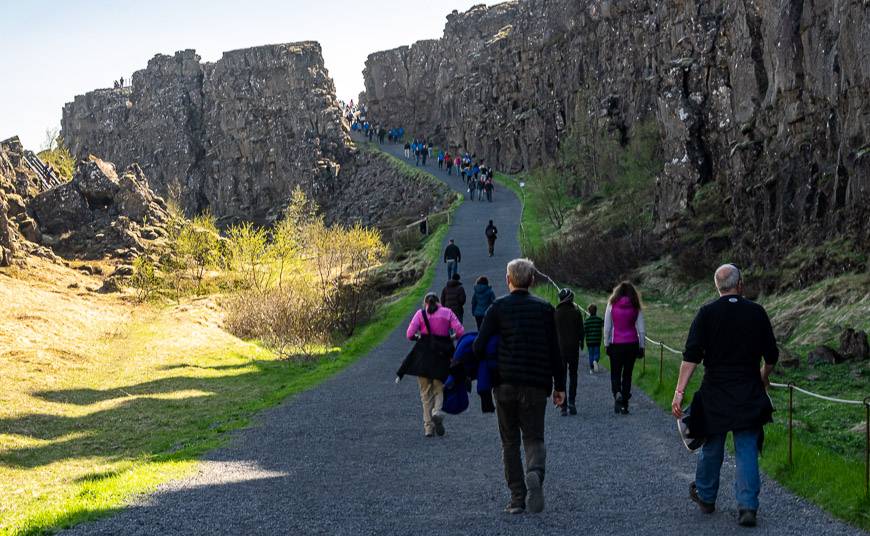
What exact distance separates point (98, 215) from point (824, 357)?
183 ft

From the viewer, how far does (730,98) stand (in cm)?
4503

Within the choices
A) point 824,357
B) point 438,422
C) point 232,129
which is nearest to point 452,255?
point 824,357

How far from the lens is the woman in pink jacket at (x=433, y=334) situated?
15.1 meters

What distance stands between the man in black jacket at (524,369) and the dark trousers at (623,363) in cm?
645

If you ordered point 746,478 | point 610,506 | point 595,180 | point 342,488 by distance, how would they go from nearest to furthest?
point 746,478 < point 610,506 < point 342,488 < point 595,180

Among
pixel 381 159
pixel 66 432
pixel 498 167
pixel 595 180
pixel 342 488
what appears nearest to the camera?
pixel 342 488

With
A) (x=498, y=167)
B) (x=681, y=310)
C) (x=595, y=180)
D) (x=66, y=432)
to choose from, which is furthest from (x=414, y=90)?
(x=66, y=432)

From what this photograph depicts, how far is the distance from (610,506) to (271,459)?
19.2 ft

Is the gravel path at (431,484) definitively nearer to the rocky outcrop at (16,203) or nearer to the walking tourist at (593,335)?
the walking tourist at (593,335)

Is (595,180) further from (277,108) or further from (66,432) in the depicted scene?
(277,108)

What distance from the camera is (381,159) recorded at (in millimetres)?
122000

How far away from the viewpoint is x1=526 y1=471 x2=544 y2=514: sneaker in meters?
9.99

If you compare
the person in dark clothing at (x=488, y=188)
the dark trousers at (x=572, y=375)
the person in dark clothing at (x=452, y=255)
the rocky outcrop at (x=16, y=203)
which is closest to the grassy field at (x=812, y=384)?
the dark trousers at (x=572, y=375)

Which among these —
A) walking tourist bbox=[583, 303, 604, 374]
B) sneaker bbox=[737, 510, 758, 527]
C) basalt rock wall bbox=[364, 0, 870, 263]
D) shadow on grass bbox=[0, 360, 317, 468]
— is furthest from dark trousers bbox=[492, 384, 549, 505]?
basalt rock wall bbox=[364, 0, 870, 263]
